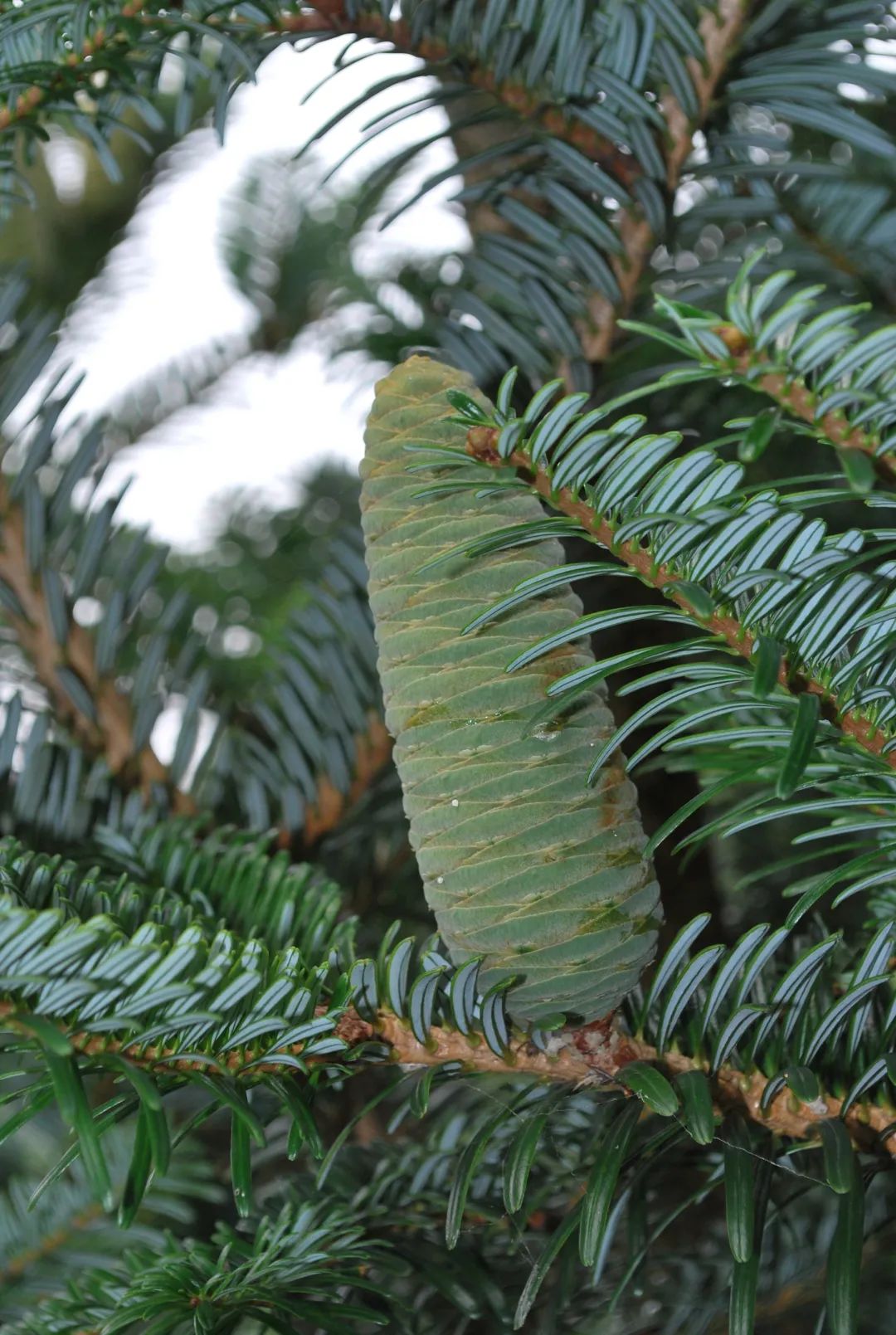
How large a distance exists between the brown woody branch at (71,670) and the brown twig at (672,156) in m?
0.22

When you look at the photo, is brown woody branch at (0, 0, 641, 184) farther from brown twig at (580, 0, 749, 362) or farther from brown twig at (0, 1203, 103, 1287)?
brown twig at (0, 1203, 103, 1287)

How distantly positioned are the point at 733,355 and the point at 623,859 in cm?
12

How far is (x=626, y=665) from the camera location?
0.21 meters

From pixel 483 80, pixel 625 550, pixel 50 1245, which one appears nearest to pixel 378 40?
pixel 483 80

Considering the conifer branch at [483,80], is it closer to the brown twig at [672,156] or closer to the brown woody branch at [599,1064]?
the brown twig at [672,156]

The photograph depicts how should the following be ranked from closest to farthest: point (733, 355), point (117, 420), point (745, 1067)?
point (733, 355) < point (745, 1067) < point (117, 420)

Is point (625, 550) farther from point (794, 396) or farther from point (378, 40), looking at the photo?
point (378, 40)

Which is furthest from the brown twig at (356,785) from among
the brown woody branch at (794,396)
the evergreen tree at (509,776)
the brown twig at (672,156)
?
the brown woody branch at (794,396)

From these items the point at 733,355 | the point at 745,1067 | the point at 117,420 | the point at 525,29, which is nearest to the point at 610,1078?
the point at 745,1067

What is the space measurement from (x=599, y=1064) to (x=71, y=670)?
0.27 metres

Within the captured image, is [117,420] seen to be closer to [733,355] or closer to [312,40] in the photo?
[312,40]

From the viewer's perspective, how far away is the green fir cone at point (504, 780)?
0.78 ft

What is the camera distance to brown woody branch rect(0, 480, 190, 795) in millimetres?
429

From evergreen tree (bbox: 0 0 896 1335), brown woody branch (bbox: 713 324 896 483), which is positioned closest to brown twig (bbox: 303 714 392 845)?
evergreen tree (bbox: 0 0 896 1335)
